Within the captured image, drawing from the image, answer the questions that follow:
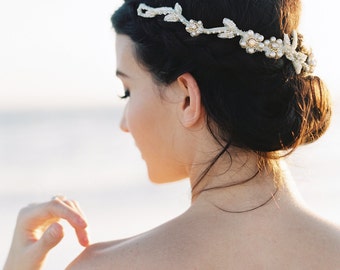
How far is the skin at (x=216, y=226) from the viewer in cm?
266

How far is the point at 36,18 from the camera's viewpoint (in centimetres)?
1585

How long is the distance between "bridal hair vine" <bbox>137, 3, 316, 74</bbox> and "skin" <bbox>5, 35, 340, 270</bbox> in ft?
0.51

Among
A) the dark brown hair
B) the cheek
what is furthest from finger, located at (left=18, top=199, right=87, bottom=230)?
the dark brown hair

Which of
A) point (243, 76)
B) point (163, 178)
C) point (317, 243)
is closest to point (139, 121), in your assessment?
point (163, 178)

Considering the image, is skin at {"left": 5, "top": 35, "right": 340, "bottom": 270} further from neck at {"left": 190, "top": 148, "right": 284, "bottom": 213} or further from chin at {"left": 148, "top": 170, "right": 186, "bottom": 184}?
chin at {"left": 148, "top": 170, "right": 186, "bottom": 184}

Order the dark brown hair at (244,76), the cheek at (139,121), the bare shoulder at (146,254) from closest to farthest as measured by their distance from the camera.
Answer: the bare shoulder at (146,254) < the dark brown hair at (244,76) < the cheek at (139,121)

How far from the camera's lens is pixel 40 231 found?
3035 mm

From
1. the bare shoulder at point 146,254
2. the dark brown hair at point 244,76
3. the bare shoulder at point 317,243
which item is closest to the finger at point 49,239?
the bare shoulder at point 146,254

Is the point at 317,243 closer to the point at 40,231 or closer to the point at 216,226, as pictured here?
the point at 216,226

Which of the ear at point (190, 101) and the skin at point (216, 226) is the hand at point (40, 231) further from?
Result: the ear at point (190, 101)

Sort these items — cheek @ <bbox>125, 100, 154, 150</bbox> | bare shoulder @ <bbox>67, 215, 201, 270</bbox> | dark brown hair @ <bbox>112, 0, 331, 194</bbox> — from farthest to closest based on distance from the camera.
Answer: cheek @ <bbox>125, 100, 154, 150</bbox> < dark brown hair @ <bbox>112, 0, 331, 194</bbox> < bare shoulder @ <bbox>67, 215, 201, 270</bbox>

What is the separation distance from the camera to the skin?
8.73 feet

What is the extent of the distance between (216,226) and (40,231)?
25.7 inches

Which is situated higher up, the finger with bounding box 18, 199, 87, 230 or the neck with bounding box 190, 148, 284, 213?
the neck with bounding box 190, 148, 284, 213
